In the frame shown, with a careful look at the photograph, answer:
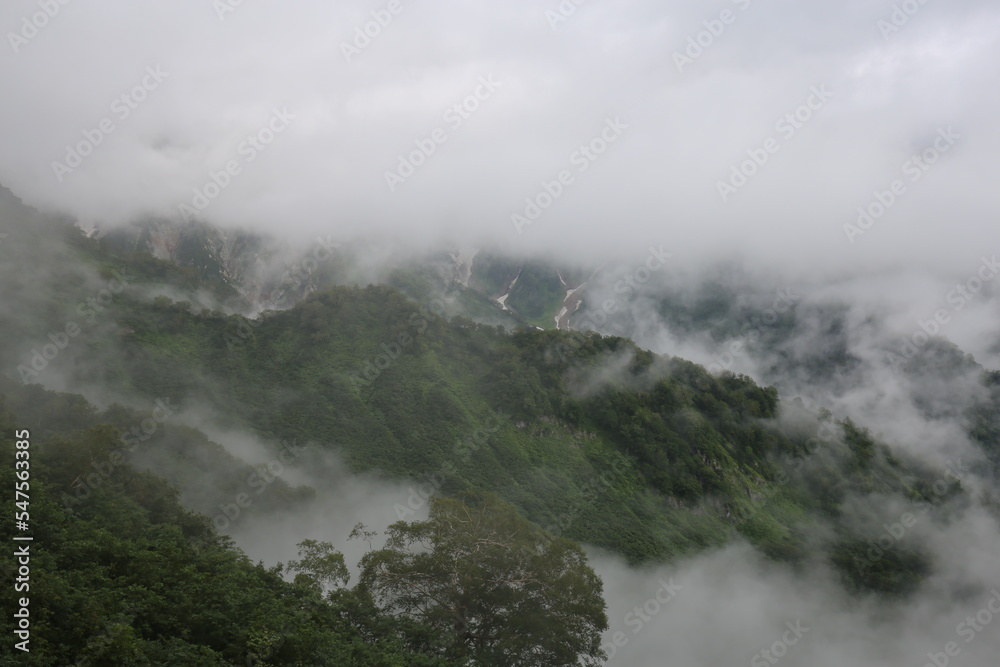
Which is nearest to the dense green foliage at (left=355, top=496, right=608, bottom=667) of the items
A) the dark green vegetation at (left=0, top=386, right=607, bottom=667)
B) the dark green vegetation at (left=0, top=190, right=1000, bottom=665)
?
the dark green vegetation at (left=0, top=386, right=607, bottom=667)

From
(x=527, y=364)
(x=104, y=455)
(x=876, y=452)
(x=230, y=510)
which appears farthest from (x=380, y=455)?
(x=876, y=452)

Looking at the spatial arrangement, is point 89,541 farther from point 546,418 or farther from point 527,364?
point 527,364

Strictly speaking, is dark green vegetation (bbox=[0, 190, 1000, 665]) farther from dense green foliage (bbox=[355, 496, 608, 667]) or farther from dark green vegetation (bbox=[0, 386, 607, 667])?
dense green foliage (bbox=[355, 496, 608, 667])

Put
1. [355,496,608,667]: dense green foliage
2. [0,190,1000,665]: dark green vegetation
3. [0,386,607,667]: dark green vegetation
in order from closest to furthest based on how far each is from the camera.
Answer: [0,386,607,667]: dark green vegetation
[0,190,1000,665]: dark green vegetation
[355,496,608,667]: dense green foliage

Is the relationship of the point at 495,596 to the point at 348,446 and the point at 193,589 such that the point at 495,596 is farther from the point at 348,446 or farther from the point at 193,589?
the point at 348,446

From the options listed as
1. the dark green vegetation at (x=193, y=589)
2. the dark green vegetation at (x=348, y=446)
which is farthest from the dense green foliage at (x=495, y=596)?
the dark green vegetation at (x=348, y=446)

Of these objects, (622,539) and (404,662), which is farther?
(622,539)

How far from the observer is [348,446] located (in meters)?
86.8

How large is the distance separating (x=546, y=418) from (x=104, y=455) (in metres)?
72.4

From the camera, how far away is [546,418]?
10400 centimetres

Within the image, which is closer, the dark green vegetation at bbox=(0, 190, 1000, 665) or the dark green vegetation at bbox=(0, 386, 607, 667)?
the dark green vegetation at bbox=(0, 386, 607, 667)

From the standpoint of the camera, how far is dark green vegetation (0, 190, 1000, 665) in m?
30.0

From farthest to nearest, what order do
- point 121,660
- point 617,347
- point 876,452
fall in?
point 876,452, point 617,347, point 121,660

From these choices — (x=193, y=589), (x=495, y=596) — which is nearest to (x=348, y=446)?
(x=495, y=596)
